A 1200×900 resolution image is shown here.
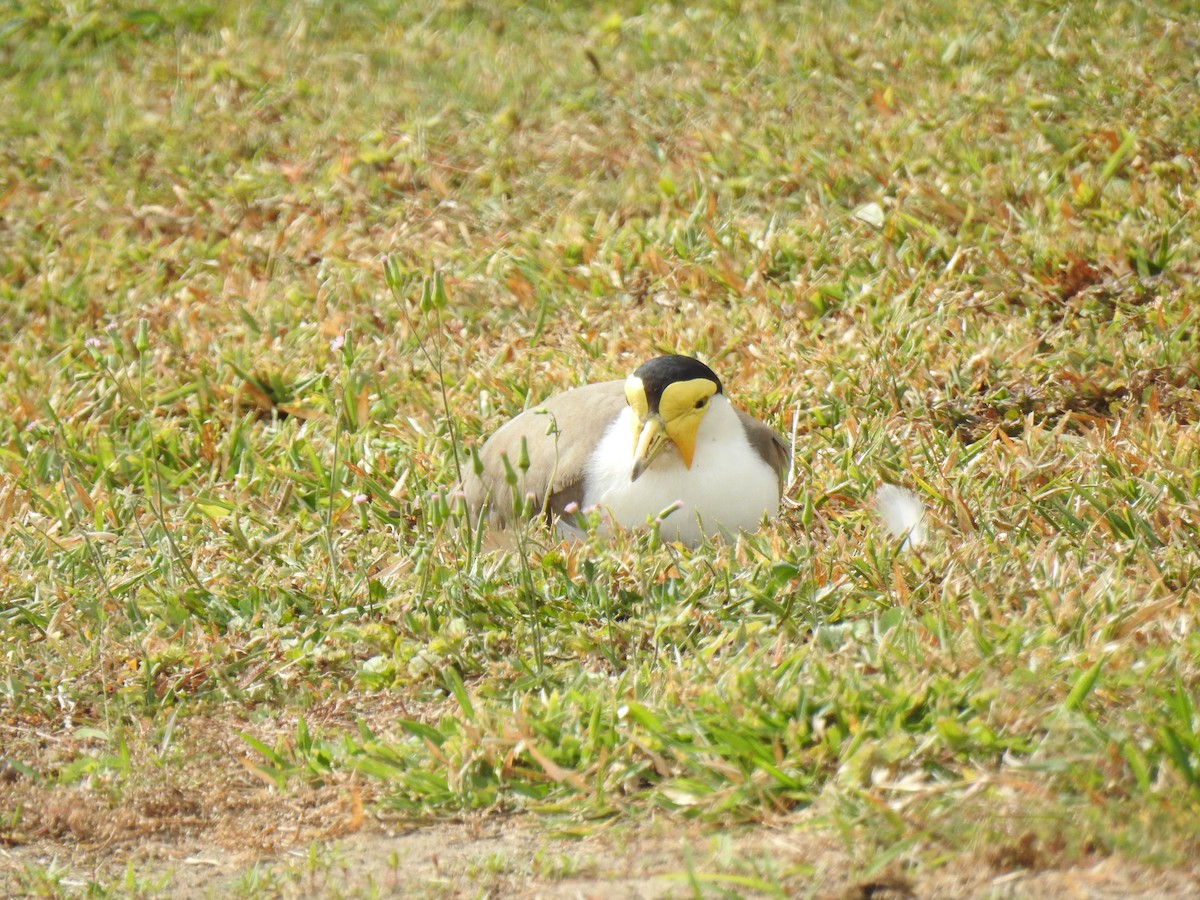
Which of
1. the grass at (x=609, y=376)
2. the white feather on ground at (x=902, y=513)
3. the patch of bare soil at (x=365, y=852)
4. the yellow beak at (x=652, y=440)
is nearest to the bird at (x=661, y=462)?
the yellow beak at (x=652, y=440)

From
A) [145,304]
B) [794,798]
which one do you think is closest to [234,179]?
[145,304]

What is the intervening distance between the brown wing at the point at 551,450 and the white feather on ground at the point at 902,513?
0.84 m

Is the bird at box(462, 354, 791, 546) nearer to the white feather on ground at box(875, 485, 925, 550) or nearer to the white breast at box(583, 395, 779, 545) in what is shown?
the white breast at box(583, 395, 779, 545)

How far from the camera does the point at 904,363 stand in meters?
5.06

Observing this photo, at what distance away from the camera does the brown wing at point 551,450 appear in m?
4.30

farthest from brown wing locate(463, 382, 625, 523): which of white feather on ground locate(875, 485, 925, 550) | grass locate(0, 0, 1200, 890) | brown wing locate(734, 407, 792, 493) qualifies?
white feather on ground locate(875, 485, 925, 550)

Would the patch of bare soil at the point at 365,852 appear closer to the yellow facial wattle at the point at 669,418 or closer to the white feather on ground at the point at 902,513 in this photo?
the yellow facial wattle at the point at 669,418

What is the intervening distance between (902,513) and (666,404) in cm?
78

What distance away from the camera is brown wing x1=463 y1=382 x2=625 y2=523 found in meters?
4.30

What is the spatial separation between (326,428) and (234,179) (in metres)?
2.28

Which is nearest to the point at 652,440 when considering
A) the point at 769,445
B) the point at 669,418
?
the point at 669,418

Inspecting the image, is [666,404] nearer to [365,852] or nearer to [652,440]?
[652,440]

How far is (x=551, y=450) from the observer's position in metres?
4.37

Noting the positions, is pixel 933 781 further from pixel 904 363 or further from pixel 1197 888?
pixel 904 363
